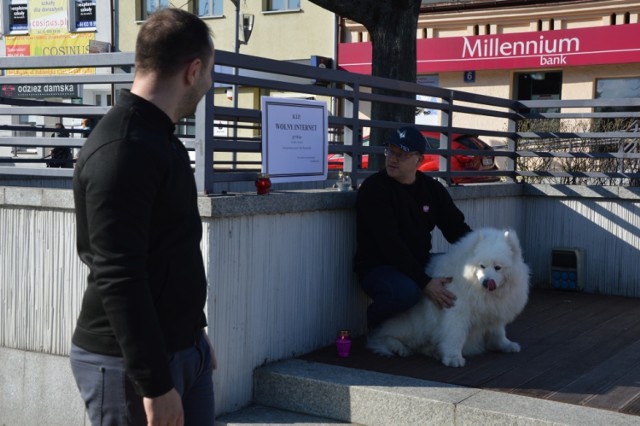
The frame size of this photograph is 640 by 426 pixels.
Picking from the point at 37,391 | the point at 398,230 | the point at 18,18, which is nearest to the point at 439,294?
the point at 398,230

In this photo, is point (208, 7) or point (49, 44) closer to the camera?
point (208, 7)

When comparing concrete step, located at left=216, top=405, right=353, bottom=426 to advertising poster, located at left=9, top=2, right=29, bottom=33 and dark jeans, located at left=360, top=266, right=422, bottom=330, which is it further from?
advertising poster, located at left=9, top=2, right=29, bottom=33

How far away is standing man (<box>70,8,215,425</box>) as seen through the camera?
2.42m

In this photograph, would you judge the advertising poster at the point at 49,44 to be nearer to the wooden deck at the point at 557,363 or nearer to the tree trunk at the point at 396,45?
the tree trunk at the point at 396,45

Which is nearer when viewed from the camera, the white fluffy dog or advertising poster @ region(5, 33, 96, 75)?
the white fluffy dog

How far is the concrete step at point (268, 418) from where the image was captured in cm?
536

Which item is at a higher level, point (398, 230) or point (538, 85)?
point (538, 85)

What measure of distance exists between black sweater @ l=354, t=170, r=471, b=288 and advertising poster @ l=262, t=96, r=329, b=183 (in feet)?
1.37

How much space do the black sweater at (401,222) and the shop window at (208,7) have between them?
82.9 feet

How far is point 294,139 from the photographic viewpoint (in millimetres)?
6230

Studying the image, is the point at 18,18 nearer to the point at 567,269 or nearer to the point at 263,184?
the point at 567,269

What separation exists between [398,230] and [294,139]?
100 centimetres

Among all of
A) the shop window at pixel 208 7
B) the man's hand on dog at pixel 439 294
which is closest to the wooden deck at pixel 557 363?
the man's hand on dog at pixel 439 294

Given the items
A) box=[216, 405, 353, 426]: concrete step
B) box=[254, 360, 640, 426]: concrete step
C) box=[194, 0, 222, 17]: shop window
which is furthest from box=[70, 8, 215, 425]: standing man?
box=[194, 0, 222, 17]: shop window
